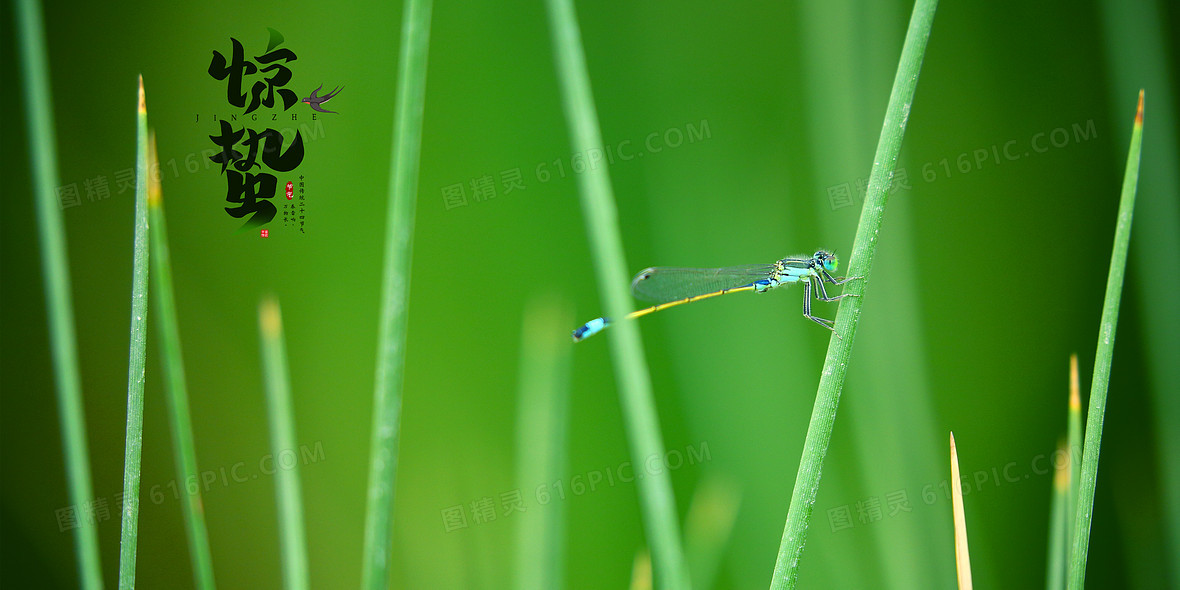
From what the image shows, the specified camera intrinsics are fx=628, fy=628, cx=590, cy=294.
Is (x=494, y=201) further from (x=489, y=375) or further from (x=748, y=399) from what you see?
(x=748, y=399)

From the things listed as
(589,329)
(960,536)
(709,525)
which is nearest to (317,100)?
(589,329)

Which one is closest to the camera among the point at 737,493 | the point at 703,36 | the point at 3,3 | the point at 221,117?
the point at 3,3

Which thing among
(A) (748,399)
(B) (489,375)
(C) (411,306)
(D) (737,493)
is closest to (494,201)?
(C) (411,306)

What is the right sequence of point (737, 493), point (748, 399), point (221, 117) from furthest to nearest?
1. point (748, 399)
2. point (737, 493)
3. point (221, 117)

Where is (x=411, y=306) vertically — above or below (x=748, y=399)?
above

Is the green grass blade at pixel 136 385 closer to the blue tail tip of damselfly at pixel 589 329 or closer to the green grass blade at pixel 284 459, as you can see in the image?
the green grass blade at pixel 284 459

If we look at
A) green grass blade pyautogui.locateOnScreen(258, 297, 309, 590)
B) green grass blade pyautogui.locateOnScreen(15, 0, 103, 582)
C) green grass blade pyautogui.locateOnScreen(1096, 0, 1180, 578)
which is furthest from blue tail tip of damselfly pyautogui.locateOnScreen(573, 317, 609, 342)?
green grass blade pyautogui.locateOnScreen(1096, 0, 1180, 578)

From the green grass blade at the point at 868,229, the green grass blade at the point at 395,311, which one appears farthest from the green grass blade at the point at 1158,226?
the green grass blade at the point at 395,311
